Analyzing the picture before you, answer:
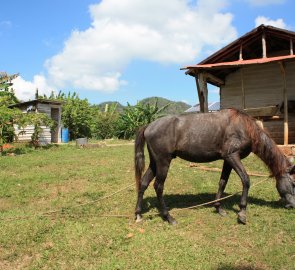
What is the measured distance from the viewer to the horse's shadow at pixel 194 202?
6.83m

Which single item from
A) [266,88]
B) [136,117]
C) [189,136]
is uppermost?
[266,88]

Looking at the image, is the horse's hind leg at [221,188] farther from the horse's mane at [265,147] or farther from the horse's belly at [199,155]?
the horse's mane at [265,147]

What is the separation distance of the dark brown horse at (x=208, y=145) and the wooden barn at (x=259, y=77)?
6217 mm

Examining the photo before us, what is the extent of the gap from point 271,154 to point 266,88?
32.3 ft

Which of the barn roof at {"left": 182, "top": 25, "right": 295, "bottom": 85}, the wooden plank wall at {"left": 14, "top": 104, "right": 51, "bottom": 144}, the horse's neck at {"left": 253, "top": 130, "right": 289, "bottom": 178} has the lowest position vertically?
the horse's neck at {"left": 253, "top": 130, "right": 289, "bottom": 178}

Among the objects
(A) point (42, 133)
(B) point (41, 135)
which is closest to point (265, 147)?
(B) point (41, 135)

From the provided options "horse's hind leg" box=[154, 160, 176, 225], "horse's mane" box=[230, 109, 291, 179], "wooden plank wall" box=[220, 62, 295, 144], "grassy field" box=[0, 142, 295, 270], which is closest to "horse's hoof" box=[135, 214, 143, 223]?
"grassy field" box=[0, 142, 295, 270]

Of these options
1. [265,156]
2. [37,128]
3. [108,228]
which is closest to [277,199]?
[265,156]

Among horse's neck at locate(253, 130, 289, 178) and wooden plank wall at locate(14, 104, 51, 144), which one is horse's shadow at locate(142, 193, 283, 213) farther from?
wooden plank wall at locate(14, 104, 51, 144)

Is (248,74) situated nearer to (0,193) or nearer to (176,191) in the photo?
(176,191)

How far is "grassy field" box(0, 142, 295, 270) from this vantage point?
4771 mm

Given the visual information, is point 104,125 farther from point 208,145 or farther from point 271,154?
point 271,154

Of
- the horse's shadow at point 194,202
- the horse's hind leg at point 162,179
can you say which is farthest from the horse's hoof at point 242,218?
the horse's hind leg at point 162,179

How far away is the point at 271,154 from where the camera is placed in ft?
21.0
